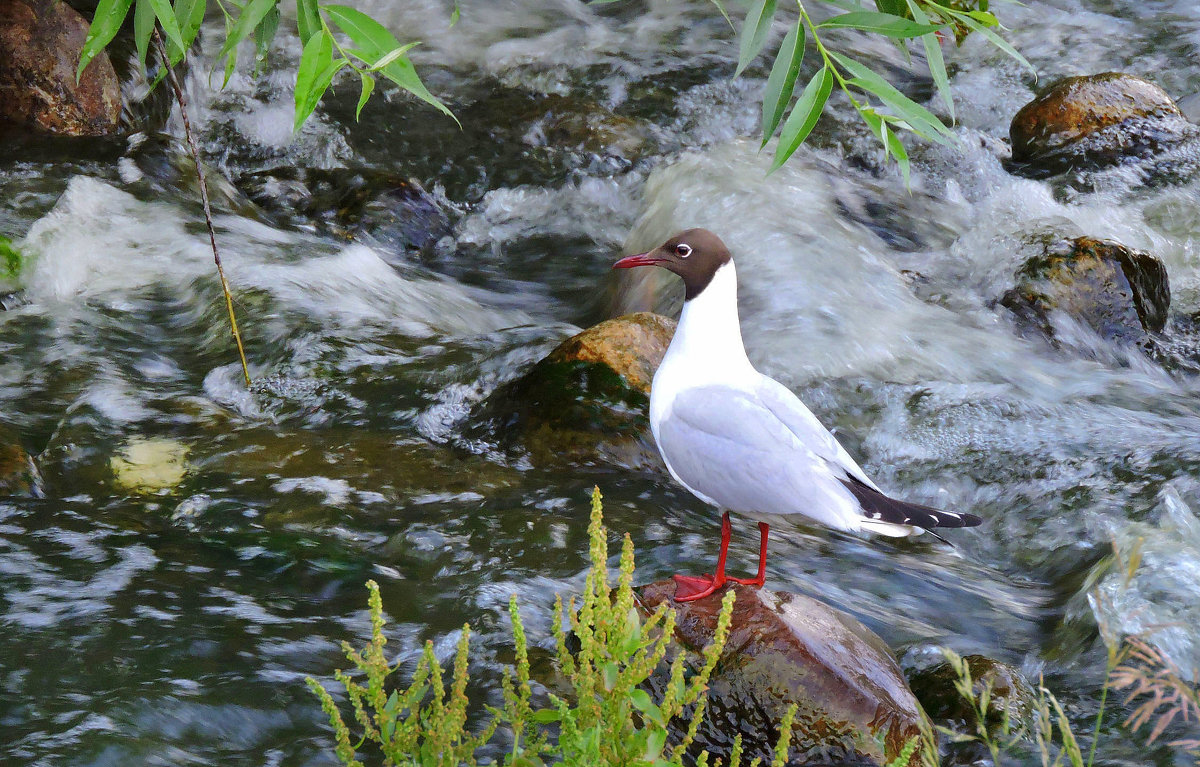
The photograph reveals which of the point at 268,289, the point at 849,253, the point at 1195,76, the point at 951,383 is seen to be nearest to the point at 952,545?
the point at 951,383

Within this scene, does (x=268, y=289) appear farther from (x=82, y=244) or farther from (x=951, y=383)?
(x=951, y=383)

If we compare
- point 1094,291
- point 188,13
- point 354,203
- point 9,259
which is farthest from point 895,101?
point 354,203

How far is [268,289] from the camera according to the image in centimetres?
624

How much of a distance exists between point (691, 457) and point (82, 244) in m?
4.44

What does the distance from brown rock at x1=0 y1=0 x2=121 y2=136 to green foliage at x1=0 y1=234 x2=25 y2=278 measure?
4.45 ft

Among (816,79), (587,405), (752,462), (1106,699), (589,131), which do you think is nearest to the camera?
(816,79)

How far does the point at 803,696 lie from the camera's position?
3133mm

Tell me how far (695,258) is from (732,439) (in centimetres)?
69

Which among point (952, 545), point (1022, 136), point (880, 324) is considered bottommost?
point (952, 545)

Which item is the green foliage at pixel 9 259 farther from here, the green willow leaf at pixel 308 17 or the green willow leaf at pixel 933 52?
the green willow leaf at pixel 933 52

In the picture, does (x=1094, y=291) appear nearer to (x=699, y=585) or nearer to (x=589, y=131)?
(x=589, y=131)

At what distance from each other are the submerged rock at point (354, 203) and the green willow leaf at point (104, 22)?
13.0 ft

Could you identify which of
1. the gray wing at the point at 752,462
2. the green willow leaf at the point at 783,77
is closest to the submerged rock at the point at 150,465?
the gray wing at the point at 752,462

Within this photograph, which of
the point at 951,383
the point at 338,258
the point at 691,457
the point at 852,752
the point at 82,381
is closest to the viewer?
the point at 852,752
